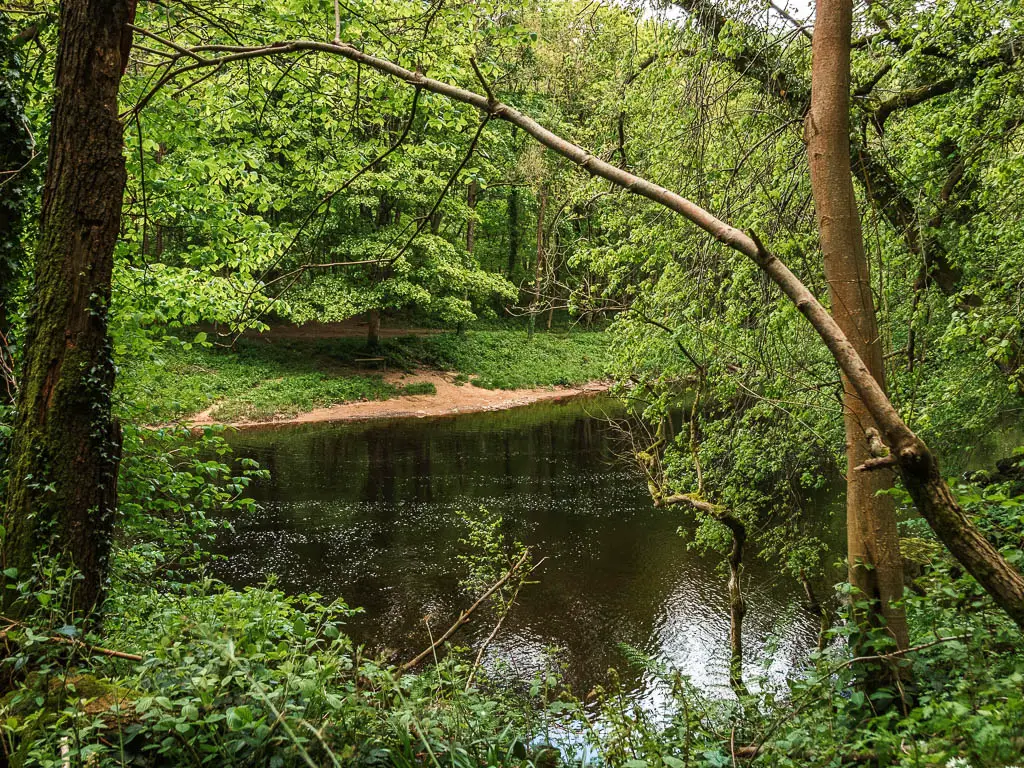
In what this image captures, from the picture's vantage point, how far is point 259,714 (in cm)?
236

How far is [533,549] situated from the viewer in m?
10.5

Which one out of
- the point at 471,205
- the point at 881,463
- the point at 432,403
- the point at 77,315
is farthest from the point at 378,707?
the point at 471,205

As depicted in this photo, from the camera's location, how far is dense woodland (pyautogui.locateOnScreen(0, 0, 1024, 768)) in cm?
249

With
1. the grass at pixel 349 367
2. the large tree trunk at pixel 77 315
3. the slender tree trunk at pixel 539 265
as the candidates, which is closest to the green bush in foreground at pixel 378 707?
the large tree trunk at pixel 77 315

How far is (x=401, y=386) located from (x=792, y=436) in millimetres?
17338

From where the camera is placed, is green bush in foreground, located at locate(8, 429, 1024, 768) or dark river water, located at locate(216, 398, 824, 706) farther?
dark river water, located at locate(216, 398, 824, 706)

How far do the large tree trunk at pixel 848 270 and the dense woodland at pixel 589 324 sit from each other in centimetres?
2

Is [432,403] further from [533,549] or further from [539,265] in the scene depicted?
[539,265]

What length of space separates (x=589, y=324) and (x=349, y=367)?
18352 millimetres

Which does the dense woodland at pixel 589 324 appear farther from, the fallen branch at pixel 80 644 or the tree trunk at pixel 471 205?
the tree trunk at pixel 471 205

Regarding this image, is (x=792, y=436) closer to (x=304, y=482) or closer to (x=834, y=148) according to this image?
(x=834, y=148)

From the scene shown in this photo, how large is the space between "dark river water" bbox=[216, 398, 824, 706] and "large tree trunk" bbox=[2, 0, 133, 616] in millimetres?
2436

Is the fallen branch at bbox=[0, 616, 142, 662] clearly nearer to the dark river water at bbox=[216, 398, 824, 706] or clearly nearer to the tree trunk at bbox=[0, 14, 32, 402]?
the dark river water at bbox=[216, 398, 824, 706]

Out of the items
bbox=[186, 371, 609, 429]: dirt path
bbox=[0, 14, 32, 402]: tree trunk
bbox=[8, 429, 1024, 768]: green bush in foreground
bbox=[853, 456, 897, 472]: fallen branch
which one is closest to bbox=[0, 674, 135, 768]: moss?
bbox=[8, 429, 1024, 768]: green bush in foreground
